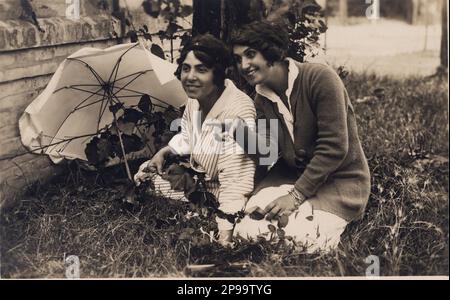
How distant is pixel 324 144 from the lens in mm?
4645

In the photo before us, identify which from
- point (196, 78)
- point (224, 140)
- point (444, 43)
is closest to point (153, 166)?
point (224, 140)

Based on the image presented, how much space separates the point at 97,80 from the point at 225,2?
1.00 meters

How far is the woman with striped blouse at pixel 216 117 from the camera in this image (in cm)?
472

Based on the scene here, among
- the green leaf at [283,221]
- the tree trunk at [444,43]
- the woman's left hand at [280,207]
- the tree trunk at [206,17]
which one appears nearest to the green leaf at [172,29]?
the tree trunk at [206,17]

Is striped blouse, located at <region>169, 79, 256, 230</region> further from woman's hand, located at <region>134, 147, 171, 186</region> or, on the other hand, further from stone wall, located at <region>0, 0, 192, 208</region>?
stone wall, located at <region>0, 0, 192, 208</region>

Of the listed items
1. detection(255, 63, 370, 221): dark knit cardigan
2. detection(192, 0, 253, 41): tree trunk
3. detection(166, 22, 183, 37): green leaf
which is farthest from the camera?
detection(166, 22, 183, 37): green leaf

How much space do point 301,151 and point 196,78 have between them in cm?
84

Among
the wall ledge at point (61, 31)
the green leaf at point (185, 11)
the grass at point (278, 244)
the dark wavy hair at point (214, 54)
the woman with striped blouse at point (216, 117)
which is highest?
the green leaf at point (185, 11)

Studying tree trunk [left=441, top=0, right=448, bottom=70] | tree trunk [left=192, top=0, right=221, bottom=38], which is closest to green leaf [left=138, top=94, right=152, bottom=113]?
tree trunk [left=192, top=0, right=221, bottom=38]

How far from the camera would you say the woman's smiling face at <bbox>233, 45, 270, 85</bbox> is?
4676mm

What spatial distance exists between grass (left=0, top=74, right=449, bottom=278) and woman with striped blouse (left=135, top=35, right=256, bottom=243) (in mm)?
284

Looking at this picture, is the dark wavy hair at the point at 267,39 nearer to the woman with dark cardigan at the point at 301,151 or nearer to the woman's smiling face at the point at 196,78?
the woman with dark cardigan at the point at 301,151

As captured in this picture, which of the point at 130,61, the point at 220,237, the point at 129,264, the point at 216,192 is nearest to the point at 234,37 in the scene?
the point at 130,61

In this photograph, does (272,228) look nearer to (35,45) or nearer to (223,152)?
(223,152)
